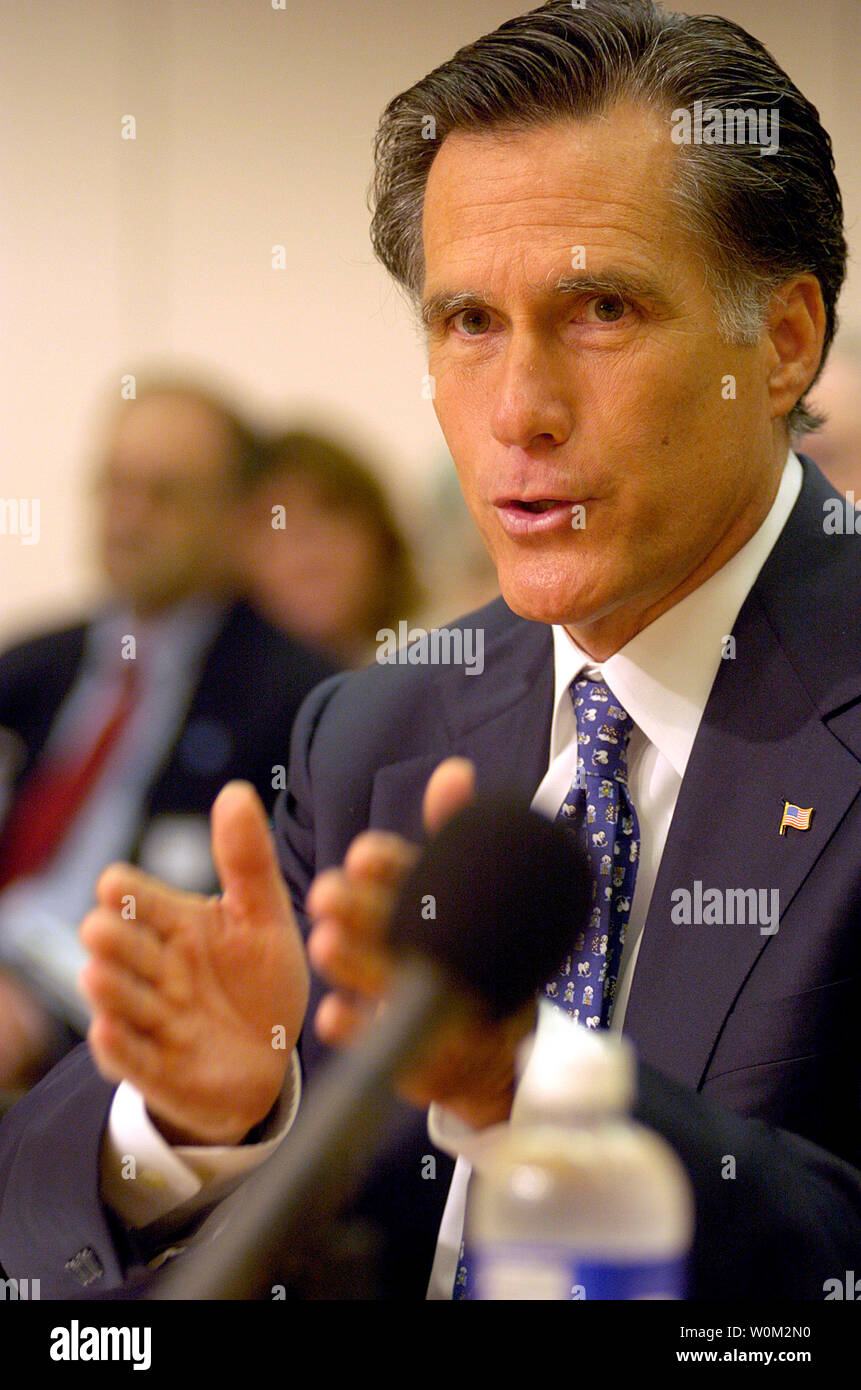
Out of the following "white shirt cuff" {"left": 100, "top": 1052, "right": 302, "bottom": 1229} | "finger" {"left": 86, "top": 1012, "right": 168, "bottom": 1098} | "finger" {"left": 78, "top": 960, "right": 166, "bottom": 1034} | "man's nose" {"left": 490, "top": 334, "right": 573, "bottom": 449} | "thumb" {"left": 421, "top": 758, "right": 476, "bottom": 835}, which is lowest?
"white shirt cuff" {"left": 100, "top": 1052, "right": 302, "bottom": 1229}

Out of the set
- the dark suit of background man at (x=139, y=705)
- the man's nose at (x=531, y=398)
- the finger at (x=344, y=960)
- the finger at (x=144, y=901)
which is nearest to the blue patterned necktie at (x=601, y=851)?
the man's nose at (x=531, y=398)

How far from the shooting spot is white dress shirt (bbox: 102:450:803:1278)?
1057 millimetres

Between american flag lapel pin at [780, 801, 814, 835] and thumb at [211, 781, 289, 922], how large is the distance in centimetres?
41

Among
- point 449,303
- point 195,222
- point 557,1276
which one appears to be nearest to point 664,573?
point 449,303

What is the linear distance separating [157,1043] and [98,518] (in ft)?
3.66

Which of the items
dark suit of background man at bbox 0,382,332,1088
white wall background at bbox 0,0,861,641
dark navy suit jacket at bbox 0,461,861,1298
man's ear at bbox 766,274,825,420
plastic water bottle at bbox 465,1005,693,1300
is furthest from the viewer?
dark suit of background man at bbox 0,382,332,1088

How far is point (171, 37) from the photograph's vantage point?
Answer: 151 cm

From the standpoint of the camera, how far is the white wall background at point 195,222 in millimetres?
1445

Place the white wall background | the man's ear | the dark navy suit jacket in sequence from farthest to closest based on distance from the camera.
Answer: the white wall background, the man's ear, the dark navy suit jacket

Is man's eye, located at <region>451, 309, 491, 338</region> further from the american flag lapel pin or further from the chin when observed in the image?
the american flag lapel pin

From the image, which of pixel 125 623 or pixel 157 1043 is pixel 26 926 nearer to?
pixel 125 623

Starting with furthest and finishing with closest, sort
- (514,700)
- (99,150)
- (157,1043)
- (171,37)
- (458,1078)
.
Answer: (99,150) → (171,37) → (514,700) → (157,1043) → (458,1078)

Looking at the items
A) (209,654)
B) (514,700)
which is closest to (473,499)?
(514,700)

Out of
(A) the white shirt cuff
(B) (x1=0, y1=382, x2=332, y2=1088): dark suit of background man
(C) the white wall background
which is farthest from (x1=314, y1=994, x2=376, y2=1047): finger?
(C) the white wall background
